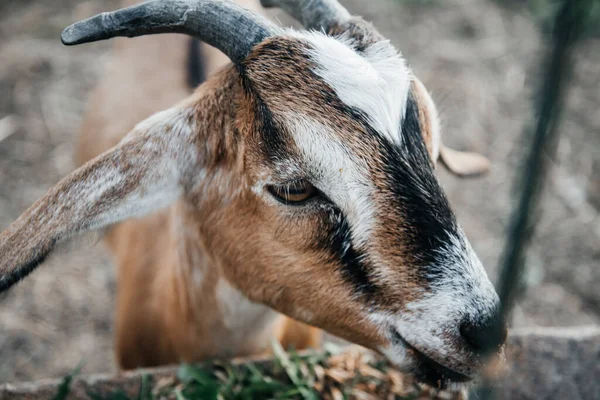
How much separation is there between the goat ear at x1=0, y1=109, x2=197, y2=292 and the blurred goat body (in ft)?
0.59

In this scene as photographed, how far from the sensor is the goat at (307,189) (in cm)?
187

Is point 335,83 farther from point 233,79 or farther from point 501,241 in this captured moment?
point 501,241

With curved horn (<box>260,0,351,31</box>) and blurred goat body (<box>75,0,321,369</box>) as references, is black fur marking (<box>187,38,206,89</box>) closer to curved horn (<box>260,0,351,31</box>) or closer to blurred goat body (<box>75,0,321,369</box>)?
blurred goat body (<box>75,0,321,369</box>)

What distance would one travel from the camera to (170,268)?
2879 mm

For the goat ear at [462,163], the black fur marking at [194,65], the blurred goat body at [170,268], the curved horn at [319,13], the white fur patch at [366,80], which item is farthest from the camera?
the black fur marking at [194,65]

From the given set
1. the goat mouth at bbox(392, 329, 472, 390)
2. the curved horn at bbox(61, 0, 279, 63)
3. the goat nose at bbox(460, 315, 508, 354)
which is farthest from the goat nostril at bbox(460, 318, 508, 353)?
the curved horn at bbox(61, 0, 279, 63)

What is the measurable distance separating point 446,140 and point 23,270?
4.16 m

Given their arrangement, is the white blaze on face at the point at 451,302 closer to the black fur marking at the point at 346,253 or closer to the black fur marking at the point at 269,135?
the black fur marking at the point at 346,253

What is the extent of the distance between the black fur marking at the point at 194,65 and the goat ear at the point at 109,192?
4.94 ft

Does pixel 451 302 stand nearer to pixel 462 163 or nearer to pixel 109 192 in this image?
pixel 109 192

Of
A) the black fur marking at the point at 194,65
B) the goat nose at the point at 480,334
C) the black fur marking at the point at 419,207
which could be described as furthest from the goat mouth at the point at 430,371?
the black fur marking at the point at 194,65

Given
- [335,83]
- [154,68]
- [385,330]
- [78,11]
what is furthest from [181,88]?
[78,11]

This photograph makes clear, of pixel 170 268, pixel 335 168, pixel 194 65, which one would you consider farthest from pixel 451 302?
pixel 194 65

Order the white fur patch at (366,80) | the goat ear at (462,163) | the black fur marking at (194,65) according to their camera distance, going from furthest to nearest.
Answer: the black fur marking at (194,65) → the goat ear at (462,163) → the white fur patch at (366,80)
